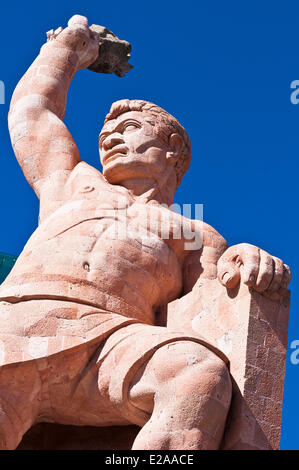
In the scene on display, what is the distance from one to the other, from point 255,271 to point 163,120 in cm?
252

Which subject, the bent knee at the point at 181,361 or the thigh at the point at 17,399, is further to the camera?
the thigh at the point at 17,399

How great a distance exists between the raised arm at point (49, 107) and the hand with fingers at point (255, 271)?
226 centimetres

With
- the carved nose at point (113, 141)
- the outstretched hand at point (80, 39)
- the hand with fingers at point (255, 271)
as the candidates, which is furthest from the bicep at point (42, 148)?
the hand with fingers at point (255, 271)

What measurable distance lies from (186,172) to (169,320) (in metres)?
2.02

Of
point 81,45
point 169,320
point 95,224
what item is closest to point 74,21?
point 81,45

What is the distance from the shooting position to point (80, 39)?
13.0 meters

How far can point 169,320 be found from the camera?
440 inches

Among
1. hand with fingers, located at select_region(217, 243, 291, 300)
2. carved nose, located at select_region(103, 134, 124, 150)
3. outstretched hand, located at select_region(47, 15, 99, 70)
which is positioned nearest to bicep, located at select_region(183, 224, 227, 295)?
hand with fingers, located at select_region(217, 243, 291, 300)

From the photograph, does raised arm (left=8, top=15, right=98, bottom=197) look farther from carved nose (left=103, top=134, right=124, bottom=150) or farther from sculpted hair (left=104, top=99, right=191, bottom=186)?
sculpted hair (left=104, top=99, right=191, bottom=186)

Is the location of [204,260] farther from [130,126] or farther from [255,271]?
[130,126]

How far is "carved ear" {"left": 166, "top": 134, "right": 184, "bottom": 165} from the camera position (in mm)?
12281

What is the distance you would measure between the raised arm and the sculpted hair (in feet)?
1.93

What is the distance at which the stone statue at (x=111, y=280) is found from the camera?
32.0 feet

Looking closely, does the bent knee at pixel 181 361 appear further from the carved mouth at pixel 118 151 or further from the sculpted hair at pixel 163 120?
the sculpted hair at pixel 163 120
